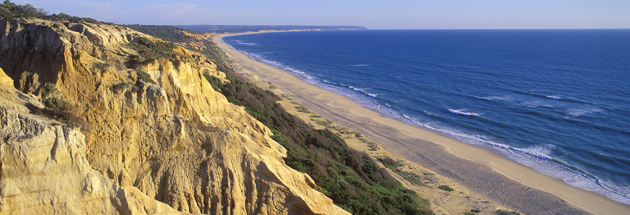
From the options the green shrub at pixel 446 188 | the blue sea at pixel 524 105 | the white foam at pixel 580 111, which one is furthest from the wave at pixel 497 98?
the green shrub at pixel 446 188

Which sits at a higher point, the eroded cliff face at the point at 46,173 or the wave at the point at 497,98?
the eroded cliff face at the point at 46,173

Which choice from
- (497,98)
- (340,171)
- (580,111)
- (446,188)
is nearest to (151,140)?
(340,171)

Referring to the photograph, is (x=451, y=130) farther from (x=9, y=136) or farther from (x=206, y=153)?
(x=9, y=136)

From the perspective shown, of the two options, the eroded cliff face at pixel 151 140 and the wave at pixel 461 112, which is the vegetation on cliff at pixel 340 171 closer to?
the eroded cliff face at pixel 151 140

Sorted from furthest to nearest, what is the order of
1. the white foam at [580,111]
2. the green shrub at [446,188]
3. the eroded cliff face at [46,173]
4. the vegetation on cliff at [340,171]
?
the white foam at [580,111]
the green shrub at [446,188]
the vegetation on cliff at [340,171]
the eroded cliff face at [46,173]

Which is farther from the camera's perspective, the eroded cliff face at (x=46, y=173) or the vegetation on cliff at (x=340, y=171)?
the vegetation on cliff at (x=340, y=171)

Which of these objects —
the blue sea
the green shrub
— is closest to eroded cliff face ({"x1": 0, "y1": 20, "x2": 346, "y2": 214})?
the green shrub

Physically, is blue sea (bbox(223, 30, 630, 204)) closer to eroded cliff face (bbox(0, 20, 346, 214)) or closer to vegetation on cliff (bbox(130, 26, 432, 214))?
vegetation on cliff (bbox(130, 26, 432, 214))

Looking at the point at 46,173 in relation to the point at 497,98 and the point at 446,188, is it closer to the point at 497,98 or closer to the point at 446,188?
the point at 446,188

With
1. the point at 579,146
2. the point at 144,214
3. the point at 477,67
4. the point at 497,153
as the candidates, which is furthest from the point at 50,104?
the point at 477,67
